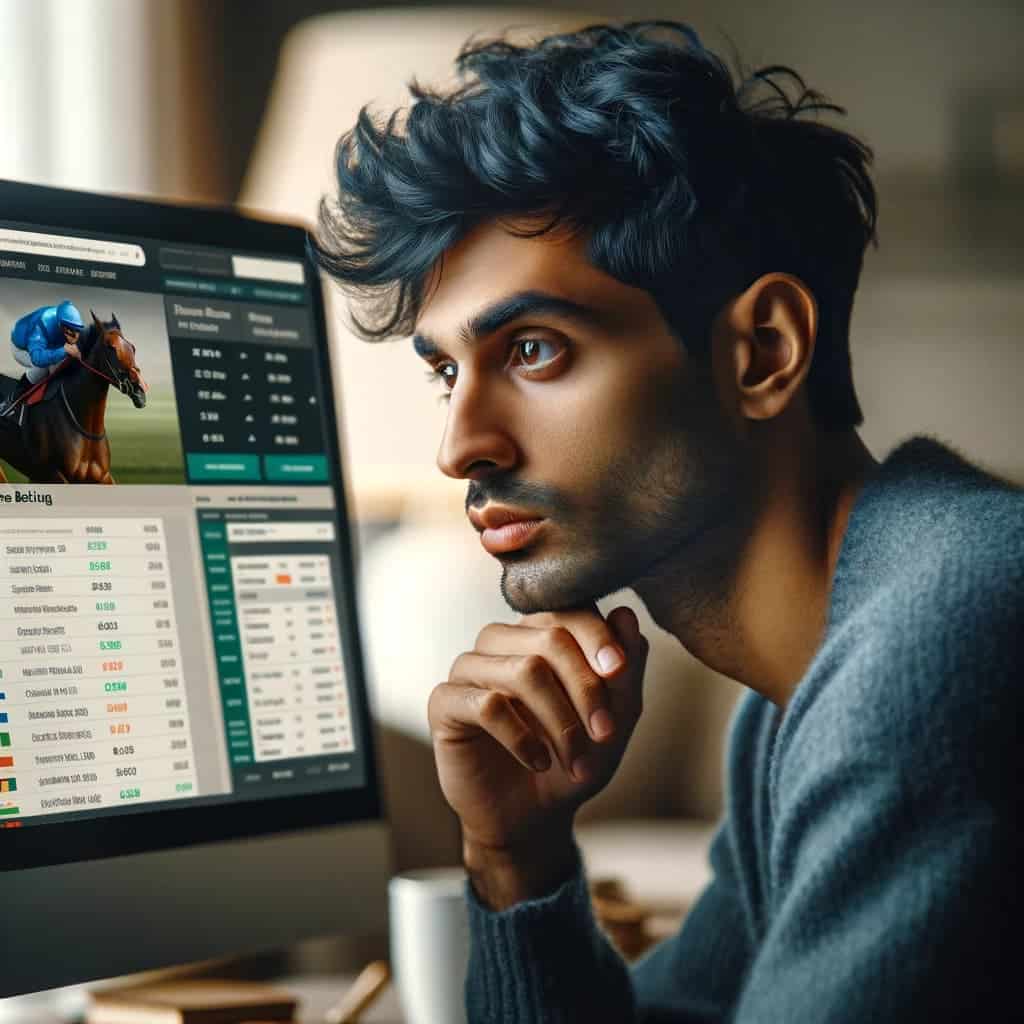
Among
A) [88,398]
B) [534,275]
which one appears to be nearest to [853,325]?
[534,275]

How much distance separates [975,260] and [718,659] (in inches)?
18.2

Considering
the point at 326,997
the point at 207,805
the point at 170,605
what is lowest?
the point at 326,997

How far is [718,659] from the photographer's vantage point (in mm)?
604

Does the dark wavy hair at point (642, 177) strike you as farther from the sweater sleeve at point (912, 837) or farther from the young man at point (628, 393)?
the sweater sleeve at point (912, 837)

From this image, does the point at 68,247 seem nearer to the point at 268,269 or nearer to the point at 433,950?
the point at 268,269

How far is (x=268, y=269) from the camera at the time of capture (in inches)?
27.7

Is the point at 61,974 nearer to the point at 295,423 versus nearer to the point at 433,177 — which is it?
the point at 295,423

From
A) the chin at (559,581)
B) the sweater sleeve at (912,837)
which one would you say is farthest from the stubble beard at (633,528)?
the sweater sleeve at (912,837)

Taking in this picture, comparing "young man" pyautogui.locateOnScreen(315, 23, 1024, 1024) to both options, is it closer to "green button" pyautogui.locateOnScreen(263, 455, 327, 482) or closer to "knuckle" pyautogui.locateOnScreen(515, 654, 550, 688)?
"knuckle" pyautogui.locateOnScreen(515, 654, 550, 688)

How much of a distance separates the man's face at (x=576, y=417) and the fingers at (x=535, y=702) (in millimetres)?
42

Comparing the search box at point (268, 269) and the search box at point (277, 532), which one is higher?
the search box at point (268, 269)

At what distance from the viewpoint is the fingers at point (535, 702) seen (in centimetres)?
58

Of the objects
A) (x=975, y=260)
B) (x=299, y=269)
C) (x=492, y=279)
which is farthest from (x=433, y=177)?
(x=975, y=260)

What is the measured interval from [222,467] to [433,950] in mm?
294
